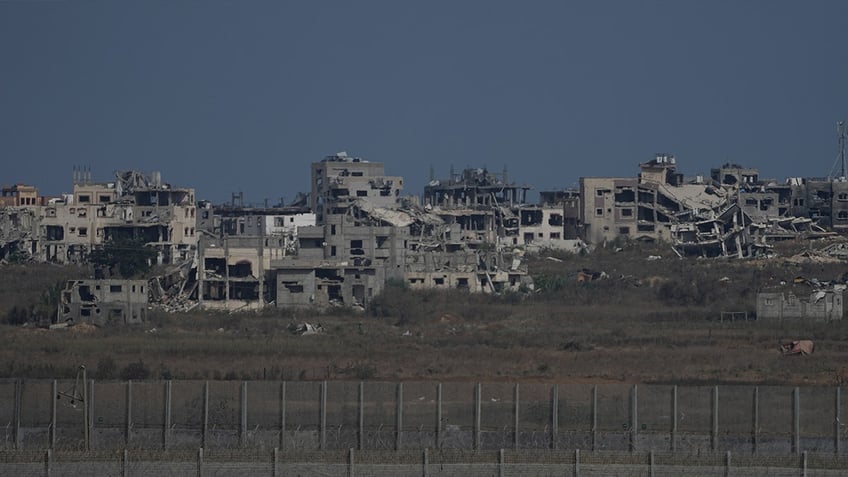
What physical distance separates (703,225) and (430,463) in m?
74.0

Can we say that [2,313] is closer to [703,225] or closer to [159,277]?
[159,277]

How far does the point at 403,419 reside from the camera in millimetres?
39438

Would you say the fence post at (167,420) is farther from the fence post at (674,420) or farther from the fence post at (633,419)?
the fence post at (674,420)

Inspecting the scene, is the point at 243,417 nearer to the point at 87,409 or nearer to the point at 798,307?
the point at 87,409

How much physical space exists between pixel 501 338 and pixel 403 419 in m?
28.4

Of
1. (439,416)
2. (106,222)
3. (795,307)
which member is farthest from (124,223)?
(439,416)

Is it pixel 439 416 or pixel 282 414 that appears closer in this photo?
pixel 439 416

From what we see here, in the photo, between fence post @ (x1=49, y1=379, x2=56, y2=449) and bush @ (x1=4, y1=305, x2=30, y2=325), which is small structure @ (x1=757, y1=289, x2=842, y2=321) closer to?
bush @ (x1=4, y1=305, x2=30, y2=325)

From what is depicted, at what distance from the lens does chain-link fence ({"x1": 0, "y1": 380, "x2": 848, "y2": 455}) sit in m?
37.9

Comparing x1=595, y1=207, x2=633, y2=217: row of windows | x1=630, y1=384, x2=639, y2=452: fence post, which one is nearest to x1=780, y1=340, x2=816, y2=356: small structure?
x1=630, y1=384, x2=639, y2=452: fence post

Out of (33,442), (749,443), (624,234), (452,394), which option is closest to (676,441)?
(749,443)

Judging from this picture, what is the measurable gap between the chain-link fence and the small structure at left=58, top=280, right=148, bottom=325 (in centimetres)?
3681

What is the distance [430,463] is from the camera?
34094 mm

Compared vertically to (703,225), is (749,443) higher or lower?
lower
